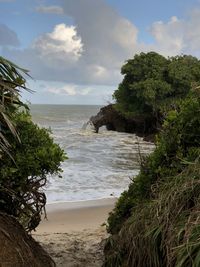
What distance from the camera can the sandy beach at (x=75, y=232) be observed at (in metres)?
6.48

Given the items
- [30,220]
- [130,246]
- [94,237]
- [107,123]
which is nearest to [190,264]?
[130,246]

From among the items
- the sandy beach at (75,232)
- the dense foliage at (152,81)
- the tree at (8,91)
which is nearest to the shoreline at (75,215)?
the sandy beach at (75,232)

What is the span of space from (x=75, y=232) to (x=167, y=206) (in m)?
4.60

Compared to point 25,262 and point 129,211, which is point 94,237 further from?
point 25,262

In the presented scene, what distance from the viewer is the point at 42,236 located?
26.2ft

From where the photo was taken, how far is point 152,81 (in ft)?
99.1

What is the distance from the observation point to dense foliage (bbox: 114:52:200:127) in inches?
1180

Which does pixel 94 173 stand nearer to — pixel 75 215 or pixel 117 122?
pixel 75 215

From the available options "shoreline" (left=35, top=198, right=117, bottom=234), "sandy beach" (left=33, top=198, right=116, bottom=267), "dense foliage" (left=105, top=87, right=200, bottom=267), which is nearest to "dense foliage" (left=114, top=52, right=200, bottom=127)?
"shoreline" (left=35, top=198, right=117, bottom=234)

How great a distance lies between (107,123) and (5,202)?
29.7 m

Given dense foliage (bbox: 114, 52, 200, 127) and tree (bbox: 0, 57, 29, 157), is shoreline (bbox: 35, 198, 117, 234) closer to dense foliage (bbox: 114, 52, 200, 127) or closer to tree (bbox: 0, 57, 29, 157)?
tree (bbox: 0, 57, 29, 157)

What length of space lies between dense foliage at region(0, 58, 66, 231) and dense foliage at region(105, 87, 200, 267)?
38.5 inches

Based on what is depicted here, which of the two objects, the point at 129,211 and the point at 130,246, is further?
the point at 129,211

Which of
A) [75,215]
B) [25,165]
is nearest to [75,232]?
[75,215]
